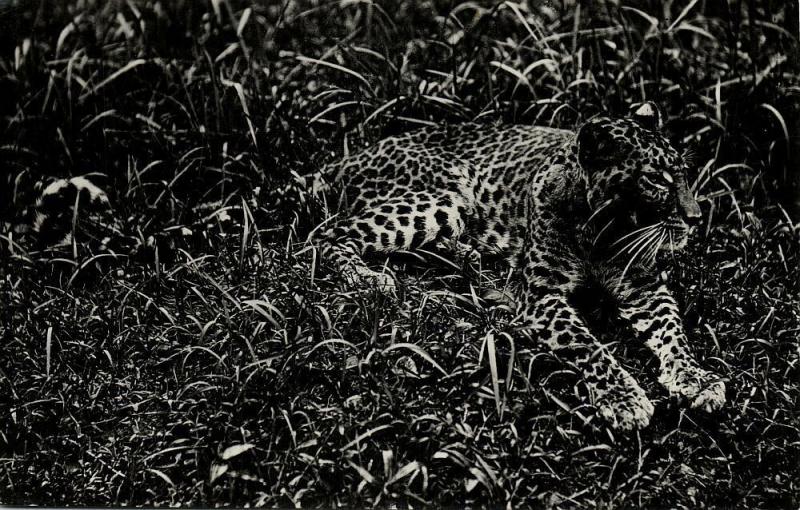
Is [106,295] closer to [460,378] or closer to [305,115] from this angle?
[305,115]

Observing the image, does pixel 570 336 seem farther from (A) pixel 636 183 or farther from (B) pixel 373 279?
(B) pixel 373 279

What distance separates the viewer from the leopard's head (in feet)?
10.3

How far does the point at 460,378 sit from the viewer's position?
300 cm

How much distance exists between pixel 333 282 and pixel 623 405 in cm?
99

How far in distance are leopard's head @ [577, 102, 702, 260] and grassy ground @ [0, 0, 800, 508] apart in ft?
0.42

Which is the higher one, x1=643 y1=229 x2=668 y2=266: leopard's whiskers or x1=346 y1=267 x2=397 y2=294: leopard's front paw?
x1=643 y1=229 x2=668 y2=266: leopard's whiskers

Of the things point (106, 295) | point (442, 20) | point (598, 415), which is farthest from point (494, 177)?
point (106, 295)

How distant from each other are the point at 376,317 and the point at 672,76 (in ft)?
4.38

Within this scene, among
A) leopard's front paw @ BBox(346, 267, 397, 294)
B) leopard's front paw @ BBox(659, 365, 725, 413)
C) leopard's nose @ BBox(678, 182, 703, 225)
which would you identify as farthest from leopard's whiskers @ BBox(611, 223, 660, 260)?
leopard's front paw @ BBox(346, 267, 397, 294)

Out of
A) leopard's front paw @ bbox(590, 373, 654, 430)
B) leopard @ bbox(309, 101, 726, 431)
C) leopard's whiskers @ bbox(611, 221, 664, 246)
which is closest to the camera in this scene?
leopard's front paw @ bbox(590, 373, 654, 430)

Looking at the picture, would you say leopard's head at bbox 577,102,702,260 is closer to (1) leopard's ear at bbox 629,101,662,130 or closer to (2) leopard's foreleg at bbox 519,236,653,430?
(1) leopard's ear at bbox 629,101,662,130

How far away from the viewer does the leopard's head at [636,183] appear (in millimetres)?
3137

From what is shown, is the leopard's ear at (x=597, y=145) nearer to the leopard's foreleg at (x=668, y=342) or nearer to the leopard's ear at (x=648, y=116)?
the leopard's ear at (x=648, y=116)

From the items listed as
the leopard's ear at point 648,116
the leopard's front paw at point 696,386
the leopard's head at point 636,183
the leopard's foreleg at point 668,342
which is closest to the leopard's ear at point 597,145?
the leopard's head at point 636,183
